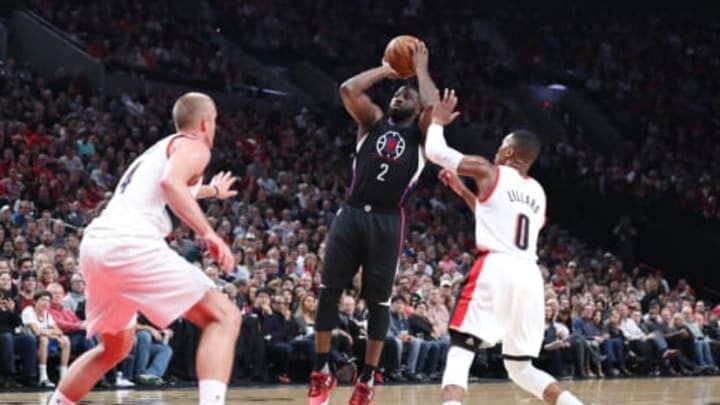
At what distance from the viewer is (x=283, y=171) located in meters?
20.5

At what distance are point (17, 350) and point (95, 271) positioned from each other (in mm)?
6505

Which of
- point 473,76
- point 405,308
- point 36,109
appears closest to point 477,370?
→ point 405,308

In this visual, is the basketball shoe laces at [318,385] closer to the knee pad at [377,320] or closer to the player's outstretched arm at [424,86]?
the knee pad at [377,320]

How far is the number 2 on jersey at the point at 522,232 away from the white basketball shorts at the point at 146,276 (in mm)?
2160

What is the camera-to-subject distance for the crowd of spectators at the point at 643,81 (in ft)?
83.1

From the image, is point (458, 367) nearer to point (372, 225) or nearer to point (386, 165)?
point (372, 225)

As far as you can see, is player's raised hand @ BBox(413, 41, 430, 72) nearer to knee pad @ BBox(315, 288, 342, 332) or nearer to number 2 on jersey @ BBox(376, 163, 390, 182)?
number 2 on jersey @ BBox(376, 163, 390, 182)

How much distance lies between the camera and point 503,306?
797 centimetres

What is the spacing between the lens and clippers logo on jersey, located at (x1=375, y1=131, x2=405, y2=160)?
8703mm

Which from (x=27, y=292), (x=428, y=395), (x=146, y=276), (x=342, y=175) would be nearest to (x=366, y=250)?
(x=146, y=276)

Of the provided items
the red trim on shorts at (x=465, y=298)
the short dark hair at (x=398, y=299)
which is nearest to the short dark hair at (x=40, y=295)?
the short dark hair at (x=398, y=299)

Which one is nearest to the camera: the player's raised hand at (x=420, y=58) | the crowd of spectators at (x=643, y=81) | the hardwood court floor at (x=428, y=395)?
the player's raised hand at (x=420, y=58)

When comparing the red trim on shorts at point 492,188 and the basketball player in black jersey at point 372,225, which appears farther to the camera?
the basketball player in black jersey at point 372,225

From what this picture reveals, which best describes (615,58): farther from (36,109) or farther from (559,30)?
(36,109)
